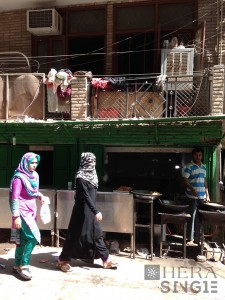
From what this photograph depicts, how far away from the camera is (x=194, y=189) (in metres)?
6.04

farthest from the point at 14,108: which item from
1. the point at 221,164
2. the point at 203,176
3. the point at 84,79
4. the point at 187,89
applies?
the point at 221,164

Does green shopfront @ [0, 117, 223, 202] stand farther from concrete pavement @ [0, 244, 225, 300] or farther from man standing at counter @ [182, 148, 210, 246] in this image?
concrete pavement @ [0, 244, 225, 300]

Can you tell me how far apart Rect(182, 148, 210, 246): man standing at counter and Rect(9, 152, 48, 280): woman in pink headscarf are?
9.62 ft

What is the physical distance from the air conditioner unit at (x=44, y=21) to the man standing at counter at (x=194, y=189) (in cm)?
499

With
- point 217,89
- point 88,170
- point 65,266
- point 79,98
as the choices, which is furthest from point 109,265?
point 217,89

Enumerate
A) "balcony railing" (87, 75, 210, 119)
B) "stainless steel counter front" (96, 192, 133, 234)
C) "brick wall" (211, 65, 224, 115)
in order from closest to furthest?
"stainless steel counter front" (96, 192, 133, 234), "brick wall" (211, 65, 224, 115), "balcony railing" (87, 75, 210, 119)

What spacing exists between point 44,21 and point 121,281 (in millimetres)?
6653

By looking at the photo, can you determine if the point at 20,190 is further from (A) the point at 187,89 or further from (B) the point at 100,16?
(B) the point at 100,16

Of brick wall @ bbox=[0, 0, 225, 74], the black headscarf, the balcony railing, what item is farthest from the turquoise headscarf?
brick wall @ bbox=[0, 0, 225, 74]

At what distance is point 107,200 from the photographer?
6.00 metres

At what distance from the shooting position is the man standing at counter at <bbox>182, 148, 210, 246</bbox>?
5.95 meters

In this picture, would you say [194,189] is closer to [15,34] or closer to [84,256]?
[84,256]

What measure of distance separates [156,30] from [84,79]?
98.9 inches

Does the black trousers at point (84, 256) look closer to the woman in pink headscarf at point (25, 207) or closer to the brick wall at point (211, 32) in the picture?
the woman in pink headscarf at point (25, 207)
